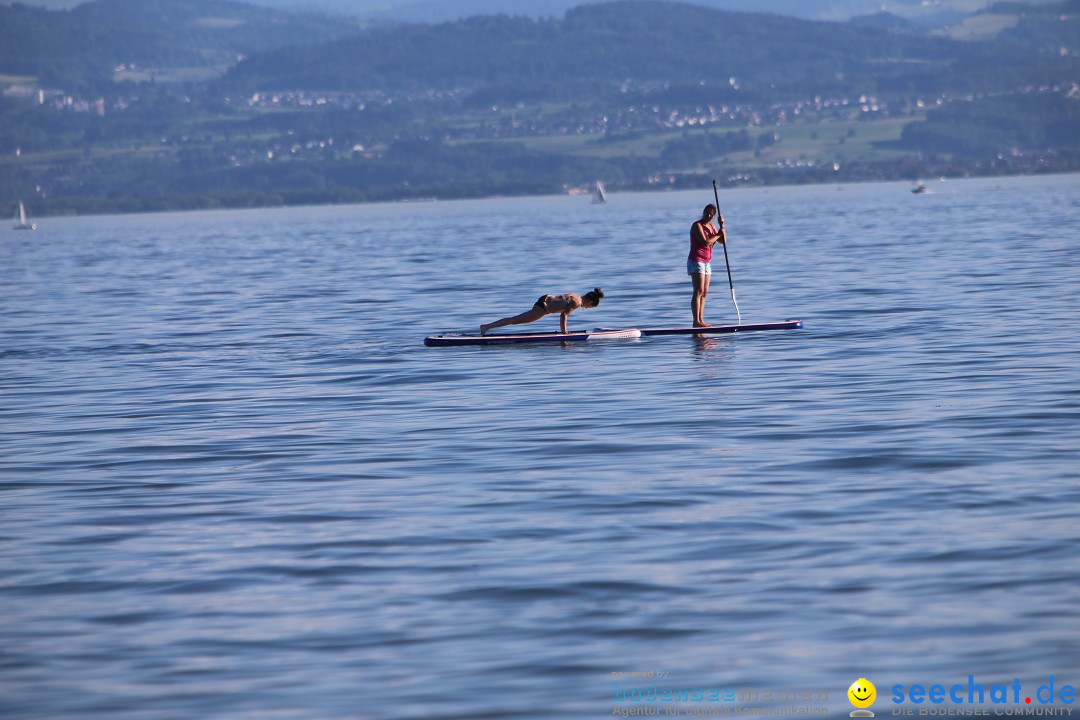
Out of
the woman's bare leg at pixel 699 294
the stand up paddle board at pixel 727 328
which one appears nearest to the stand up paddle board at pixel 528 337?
the stand up paddle board at pixel 727 328

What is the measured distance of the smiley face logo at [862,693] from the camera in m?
8.53

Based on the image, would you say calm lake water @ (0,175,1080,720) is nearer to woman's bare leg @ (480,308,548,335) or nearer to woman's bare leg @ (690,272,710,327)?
woman's bare leg @ (480,308,548,335)

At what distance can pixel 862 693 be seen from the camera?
8617 millimetres

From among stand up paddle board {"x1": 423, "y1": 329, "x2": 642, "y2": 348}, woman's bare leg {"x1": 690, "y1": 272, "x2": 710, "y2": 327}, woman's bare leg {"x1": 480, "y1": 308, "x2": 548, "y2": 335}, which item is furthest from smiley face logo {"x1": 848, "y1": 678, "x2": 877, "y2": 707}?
woman's bare leg {"x1": 690, "y1": 272, "x2": 710, "y2": 327}

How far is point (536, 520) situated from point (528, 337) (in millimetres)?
14428

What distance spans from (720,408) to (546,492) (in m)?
5.21

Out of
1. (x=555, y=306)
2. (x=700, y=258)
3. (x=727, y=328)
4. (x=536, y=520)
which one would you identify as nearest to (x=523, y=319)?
(x=555, y=306)

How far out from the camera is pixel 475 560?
11.6m

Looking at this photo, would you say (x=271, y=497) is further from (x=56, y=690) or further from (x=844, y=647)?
(x=844, y=647)

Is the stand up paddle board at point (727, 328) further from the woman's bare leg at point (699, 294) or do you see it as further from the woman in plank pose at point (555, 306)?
the woman in plank pose at point (555, 306)

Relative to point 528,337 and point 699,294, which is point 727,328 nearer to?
point 699,294

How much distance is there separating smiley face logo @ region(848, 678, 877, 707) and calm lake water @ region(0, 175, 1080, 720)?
67 mm

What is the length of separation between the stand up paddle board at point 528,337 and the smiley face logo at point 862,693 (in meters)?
18.2

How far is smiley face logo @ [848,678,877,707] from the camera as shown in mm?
8531
